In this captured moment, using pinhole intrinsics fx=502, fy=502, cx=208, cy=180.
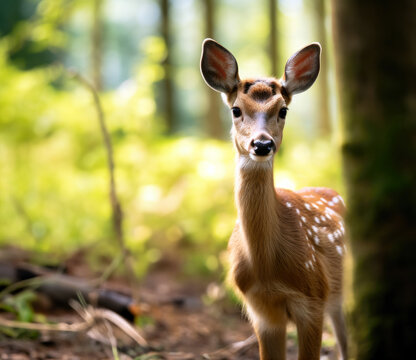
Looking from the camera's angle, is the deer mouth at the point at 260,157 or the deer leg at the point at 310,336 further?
the deer leg at the point at 310,336

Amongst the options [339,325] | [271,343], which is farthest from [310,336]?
[339,325]

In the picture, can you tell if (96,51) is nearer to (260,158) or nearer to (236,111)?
(236,111)

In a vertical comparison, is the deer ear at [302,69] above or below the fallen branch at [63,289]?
above

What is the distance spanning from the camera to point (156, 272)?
26.3 ft

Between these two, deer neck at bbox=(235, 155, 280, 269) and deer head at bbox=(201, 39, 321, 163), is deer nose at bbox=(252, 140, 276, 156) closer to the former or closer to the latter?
deer head at bbox=(201, 39, 321, 163)

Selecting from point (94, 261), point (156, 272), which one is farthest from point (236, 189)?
point (156, 272)

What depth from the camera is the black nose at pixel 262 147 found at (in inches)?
114

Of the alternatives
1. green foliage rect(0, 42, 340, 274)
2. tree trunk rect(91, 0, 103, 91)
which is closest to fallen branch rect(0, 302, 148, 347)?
green foliage rect(0, 42, 340, 274)

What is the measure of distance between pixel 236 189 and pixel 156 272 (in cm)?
504

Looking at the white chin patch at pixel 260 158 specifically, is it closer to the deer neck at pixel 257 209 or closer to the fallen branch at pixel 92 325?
the deer neck at pixel 257 209

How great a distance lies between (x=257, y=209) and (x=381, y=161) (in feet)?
3.37

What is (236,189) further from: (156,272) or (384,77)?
(156,272)

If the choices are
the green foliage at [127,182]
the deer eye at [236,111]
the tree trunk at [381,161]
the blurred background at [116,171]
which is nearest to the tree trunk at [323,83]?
the blurred background at [116,171]

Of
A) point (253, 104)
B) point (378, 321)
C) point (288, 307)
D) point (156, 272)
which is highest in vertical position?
point (253, 104)
